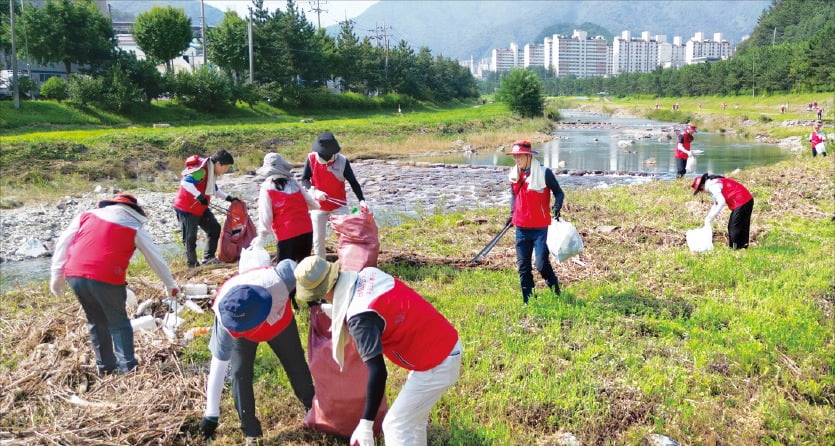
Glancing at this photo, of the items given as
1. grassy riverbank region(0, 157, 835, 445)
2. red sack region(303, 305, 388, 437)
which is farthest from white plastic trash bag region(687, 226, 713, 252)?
red sack region(303, 305, 388, 437)

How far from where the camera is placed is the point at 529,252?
6.25 meters

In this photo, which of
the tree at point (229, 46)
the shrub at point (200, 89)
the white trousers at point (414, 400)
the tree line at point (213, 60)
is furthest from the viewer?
the tree at point (229, 46)

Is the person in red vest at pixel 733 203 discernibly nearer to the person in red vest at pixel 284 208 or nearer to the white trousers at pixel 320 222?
the white trousers at pixel 320 222

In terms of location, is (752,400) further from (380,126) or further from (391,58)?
(391,58)

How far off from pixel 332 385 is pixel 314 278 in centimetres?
110

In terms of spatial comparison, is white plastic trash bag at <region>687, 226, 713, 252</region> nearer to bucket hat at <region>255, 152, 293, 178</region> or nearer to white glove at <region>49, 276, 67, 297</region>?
bucket hat at <region>255, 152, 293, 178</region>

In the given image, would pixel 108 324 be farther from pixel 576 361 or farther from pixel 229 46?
pixel 229 46

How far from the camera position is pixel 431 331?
3121 mm

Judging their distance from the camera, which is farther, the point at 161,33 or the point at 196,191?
the point at 161,33

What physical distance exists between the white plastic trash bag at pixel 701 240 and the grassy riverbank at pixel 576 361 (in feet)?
0.89

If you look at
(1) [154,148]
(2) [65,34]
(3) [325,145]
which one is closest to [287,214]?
(3) [325,145]

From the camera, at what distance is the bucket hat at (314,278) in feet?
9.36

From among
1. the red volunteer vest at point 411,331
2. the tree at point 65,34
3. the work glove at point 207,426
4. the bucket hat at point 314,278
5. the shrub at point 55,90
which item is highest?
the tree at point 65,34

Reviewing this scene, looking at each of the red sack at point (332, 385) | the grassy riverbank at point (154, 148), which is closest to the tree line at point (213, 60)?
the grassy riverbank at point (154, 148)
